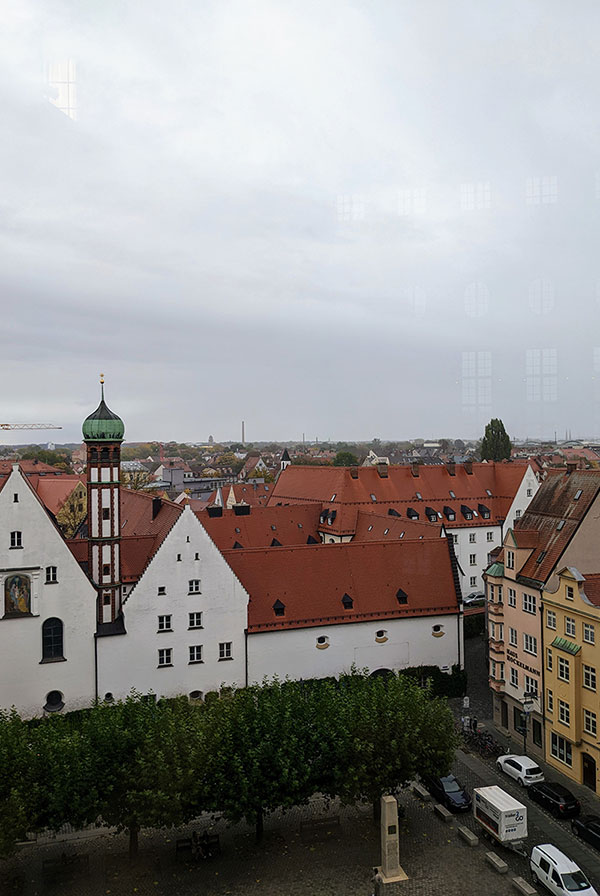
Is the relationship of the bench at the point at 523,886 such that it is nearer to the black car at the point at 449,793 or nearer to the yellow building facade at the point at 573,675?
the black car at the point at 449,793

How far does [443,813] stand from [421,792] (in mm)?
1688

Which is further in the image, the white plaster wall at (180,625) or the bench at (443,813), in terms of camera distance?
the white plaster wall at (180,625)

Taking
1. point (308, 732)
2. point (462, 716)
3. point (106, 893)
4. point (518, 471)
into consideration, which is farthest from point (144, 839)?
point (518, 471)

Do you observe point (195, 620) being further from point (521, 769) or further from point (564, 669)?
point (564, 669)

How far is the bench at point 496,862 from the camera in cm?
2447

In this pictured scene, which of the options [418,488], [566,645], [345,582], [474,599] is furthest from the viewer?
[418,488]

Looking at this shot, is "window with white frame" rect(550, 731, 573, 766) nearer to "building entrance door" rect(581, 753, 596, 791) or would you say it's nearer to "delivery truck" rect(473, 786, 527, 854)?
"building entrance door" rect(581, 753, 596, 791)

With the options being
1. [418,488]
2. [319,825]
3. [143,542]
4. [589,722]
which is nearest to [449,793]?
[319,825]

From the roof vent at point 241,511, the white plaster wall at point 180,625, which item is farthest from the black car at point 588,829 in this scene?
the roof vent at point 241,511

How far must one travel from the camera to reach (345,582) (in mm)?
40594

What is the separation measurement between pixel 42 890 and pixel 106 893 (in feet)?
7.17

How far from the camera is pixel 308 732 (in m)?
26.2

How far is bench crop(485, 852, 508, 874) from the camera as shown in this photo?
80.3 ft

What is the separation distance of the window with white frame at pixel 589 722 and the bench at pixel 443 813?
686 cm
